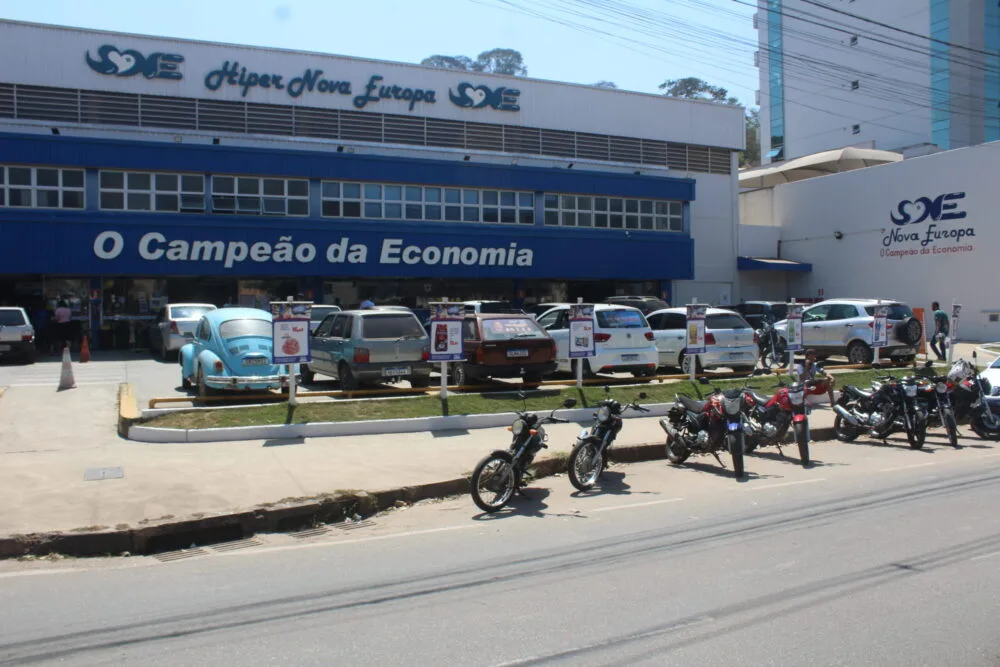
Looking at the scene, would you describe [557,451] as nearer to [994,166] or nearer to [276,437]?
[276,437]

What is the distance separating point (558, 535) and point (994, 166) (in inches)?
1264

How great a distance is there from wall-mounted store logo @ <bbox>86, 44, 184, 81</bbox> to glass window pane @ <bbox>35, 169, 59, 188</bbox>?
562 centimetres

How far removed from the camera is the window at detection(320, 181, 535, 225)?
3200cm

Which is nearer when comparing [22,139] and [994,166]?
[22,139]

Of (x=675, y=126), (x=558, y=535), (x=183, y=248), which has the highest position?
(x=675, y=126)

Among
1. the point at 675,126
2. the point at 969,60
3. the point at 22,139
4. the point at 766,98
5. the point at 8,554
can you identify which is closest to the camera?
the point at 8,554

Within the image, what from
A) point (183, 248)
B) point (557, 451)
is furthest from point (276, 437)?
point (183, 248)

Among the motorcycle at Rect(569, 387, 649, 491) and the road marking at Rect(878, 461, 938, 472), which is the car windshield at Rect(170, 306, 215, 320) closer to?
the motorcycle at Rect(569, 387, 649, 491)

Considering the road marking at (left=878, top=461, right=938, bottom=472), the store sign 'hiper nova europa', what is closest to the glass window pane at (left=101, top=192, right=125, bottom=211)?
the store sign 'hiper nova europa'

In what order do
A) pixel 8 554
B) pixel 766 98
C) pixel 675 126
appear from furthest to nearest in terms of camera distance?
1. pixel 766 98
2. pixel 675 126
3. pixel 8 554

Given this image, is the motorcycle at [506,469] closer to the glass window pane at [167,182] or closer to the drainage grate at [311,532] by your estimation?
the drainage grate at [311,532]

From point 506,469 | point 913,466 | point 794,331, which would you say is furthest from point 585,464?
point 794,331

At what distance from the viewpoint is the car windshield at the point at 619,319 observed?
17891mm

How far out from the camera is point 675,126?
41.9m
